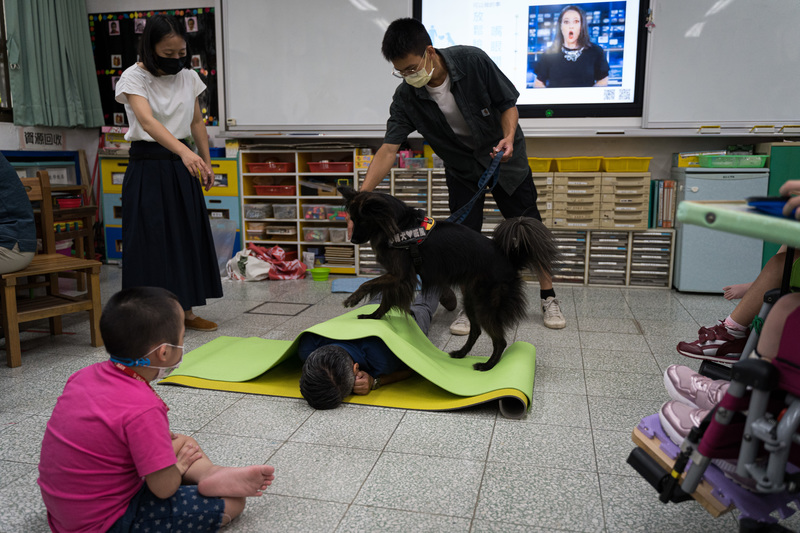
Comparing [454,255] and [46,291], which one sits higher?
[454,255]

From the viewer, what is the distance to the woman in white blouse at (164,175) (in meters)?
2.93

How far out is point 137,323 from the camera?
Result: 4.25ft

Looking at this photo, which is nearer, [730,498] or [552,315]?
[730,498]

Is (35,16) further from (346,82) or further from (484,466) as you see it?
(484,466)

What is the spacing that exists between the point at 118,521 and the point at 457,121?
94.3 inches

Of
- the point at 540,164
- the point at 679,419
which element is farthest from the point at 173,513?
the point at 540,164

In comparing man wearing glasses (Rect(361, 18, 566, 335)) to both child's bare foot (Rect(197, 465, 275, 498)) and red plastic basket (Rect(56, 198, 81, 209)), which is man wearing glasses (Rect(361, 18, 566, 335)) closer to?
child's bare foot (Rect(197, 465, 275, 498))

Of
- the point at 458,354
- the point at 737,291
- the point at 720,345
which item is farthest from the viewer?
the point at 458,354

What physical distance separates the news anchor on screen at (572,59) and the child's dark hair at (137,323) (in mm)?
4052

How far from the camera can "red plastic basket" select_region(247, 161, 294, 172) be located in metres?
5.12

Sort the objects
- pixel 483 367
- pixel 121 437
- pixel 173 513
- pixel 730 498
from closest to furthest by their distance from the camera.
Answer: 1. pixel 730 498
2. pixel 121 437
3. pixel 173 513
4. pixel 483 367

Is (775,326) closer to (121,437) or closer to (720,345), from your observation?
(720,345)

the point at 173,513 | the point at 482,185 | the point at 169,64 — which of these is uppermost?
the point at 169,64

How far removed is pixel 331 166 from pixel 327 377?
3.12 meters
